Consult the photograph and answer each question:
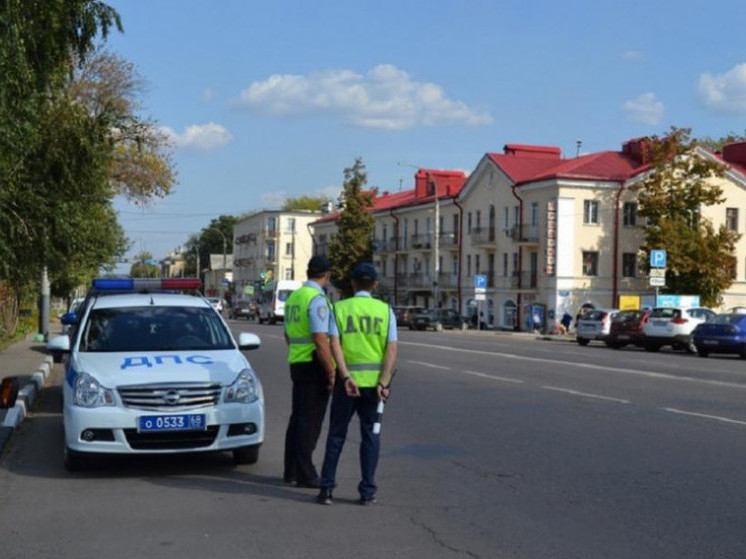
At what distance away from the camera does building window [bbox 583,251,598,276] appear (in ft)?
203

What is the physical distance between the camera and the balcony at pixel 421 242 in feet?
259

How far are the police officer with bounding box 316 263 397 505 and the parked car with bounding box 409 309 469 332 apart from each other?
2147 inches

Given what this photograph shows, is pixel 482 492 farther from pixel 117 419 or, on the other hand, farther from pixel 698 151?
pixel 698 151

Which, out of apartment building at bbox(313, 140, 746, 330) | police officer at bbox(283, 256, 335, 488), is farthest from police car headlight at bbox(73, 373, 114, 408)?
apartment building at bbox(313, 140, 746, 330)

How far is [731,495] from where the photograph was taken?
8398mm

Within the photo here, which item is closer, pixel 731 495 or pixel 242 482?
pixel 731 495

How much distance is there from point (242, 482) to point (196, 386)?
3.03 feet

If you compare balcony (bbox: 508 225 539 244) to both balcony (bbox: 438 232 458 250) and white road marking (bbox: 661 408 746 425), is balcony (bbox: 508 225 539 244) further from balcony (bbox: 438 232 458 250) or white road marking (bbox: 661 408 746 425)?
white road marking (bbox: 661 408 746 425)

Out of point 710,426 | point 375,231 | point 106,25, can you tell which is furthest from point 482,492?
point 375,231

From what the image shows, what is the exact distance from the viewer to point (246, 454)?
379 inches

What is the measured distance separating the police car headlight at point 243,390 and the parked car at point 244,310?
74049 millimetres

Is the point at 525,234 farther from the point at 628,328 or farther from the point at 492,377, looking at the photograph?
the point at 492,377

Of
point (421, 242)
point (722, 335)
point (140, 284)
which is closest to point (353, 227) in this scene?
point (421, 242)

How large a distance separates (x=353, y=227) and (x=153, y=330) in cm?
7182
